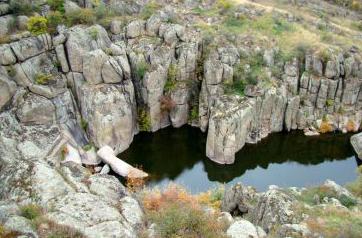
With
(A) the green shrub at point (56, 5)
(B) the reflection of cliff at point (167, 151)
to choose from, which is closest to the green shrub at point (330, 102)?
(B) the reflection of cliff at point (167, 151)

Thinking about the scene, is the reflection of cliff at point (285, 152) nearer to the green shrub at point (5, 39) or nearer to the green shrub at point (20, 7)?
the green shrub at point (5, 39)

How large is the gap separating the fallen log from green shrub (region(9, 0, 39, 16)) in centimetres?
1705

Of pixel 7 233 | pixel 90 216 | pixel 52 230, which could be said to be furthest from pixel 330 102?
pixel 7 233

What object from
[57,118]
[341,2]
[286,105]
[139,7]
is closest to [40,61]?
[57,118]

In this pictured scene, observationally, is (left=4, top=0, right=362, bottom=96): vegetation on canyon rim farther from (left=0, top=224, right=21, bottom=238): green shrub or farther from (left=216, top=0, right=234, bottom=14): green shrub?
(left=0, top=224, right=21, bottom=238): green shrub

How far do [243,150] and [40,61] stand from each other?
22705mm

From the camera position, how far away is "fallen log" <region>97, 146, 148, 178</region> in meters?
41.0

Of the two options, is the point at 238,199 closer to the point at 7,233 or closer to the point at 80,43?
the point at 7,233

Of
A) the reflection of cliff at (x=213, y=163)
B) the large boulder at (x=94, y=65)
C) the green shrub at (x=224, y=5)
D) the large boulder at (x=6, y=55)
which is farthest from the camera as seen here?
the green shrub at (x=224, y=5)

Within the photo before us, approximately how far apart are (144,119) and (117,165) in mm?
8957

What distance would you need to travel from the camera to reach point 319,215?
22953 mm

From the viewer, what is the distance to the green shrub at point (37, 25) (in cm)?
4491

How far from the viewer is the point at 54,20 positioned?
47.3 m

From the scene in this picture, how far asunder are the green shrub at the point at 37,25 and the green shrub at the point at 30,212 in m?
31.1
